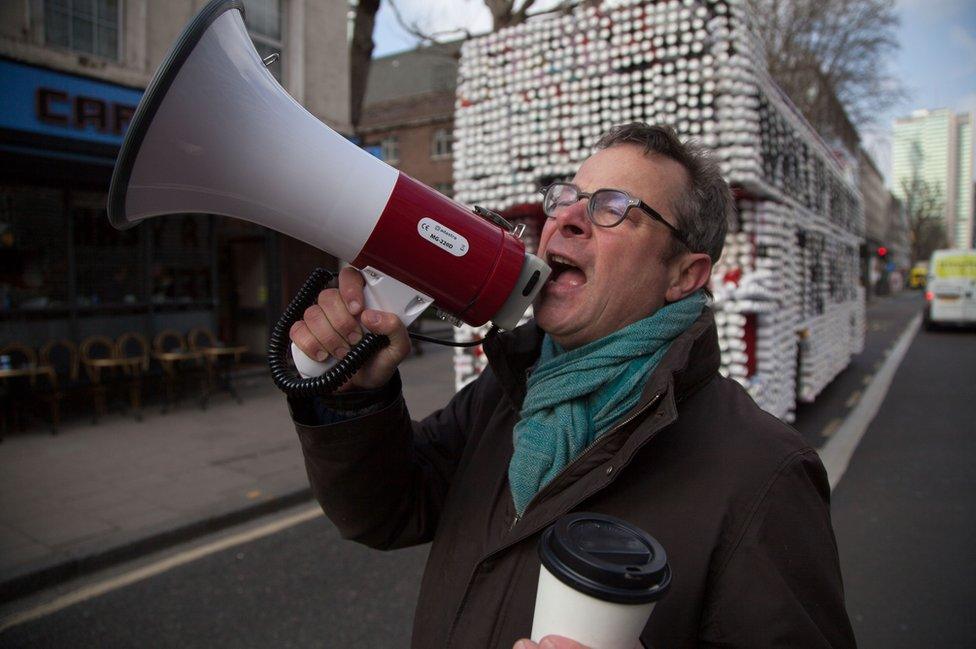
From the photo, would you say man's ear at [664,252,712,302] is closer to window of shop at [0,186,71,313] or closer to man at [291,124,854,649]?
man at [291,124,854,649]

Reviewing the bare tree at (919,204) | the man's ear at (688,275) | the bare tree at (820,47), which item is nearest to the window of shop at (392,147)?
the bare tree at (820,47)

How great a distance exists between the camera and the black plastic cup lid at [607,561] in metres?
0.78

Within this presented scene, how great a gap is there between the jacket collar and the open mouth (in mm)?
150

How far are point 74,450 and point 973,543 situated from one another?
741 cm

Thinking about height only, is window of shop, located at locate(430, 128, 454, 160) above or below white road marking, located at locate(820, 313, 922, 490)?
above

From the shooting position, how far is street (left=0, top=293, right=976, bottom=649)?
320 centimetres

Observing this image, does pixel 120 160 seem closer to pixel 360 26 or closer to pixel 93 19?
pixel 93 19

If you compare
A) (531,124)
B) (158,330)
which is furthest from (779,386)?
(158,330)

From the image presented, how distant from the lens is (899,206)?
7506 centimetres

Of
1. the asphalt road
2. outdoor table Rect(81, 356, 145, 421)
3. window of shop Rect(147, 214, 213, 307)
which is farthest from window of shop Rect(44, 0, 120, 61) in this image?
the asphalt road

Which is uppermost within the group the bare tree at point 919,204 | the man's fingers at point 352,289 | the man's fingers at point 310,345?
the bare tree at point 919,204

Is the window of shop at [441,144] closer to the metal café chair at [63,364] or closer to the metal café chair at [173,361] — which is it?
the metal café chair at [173,361]

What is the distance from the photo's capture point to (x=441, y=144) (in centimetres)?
2578

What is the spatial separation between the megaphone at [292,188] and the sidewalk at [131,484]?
3.50m
